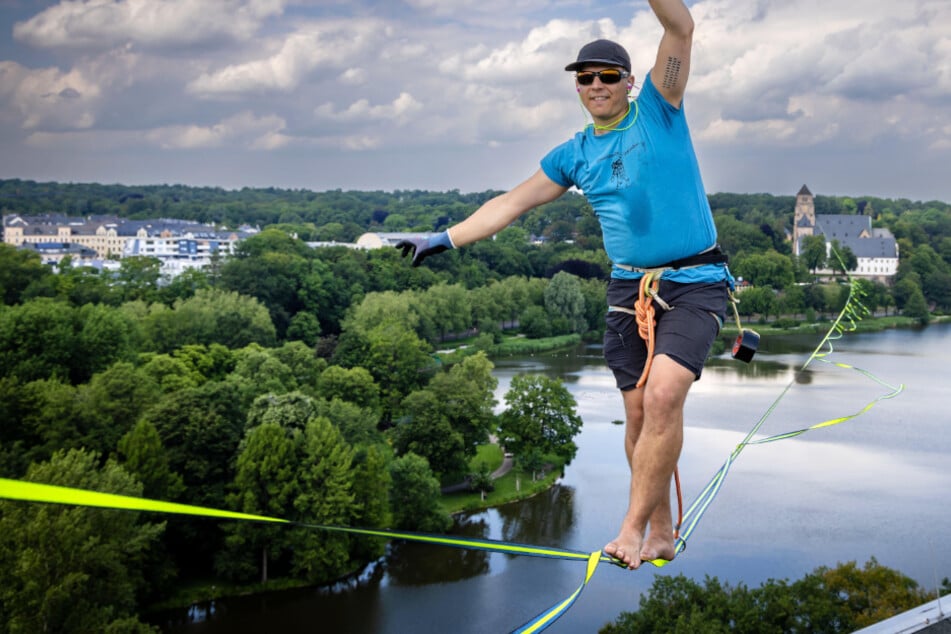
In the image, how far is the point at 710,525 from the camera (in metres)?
19.1

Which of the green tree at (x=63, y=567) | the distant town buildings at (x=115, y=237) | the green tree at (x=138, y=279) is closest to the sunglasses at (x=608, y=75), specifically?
the green tree at (x=63, y=567)

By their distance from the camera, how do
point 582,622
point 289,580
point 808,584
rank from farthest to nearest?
point 289,580 → point 582,622 → point 808,584

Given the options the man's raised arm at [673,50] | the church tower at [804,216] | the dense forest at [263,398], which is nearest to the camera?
the man's raised arm at [673,50]

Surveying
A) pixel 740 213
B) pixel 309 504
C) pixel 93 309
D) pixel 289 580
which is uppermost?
pixel 740 213

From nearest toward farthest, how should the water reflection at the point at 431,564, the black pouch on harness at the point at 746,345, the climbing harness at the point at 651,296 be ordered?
the climbing harness at the point at 651,296 < the black pouch on harness at the point at 746,345 < the water reflection at the point at 431,564

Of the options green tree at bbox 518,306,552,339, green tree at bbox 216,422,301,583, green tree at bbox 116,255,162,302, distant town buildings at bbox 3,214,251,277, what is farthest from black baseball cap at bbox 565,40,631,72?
distant town buildings at bbox 3,214,251,277

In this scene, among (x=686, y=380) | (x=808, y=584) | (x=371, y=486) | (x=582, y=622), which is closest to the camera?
(x=686, y=380)

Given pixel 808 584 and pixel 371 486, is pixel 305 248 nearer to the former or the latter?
pixel 371 486

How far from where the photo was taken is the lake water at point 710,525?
1612 cm

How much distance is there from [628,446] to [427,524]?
16.8 metres

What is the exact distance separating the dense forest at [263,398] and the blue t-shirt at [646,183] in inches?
473

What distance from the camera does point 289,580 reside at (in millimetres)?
17781

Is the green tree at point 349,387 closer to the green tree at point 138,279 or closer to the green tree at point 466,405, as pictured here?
the green tree at point 466,405

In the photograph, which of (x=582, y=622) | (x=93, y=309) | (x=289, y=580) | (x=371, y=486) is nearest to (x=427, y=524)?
(x=371, y=486)
